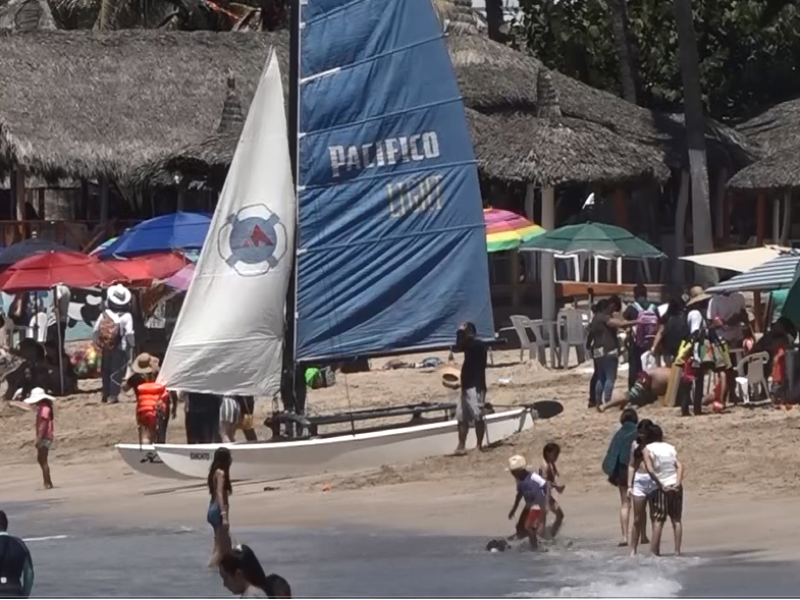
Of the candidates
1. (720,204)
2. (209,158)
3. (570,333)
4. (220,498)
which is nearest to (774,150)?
(720,204)

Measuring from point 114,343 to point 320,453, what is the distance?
685cm

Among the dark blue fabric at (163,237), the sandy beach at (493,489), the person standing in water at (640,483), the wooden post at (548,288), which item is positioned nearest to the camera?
the person standing in water at (640,483)

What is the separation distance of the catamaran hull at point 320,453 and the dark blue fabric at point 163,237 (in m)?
7.88

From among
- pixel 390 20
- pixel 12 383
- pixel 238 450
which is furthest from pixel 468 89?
pixel 238 450


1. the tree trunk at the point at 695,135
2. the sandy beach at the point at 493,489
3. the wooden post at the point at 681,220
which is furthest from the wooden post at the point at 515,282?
the sandy beach at the point at 493,489

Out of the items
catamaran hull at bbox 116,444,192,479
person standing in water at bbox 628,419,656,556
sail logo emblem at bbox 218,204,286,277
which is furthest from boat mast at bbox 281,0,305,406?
person standing in water at bbox 628,419,656,556

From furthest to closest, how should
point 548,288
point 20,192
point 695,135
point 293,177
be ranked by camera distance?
point 20,192
point 695,135
point 548,288
point 293,177

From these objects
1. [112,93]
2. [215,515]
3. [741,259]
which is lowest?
[215,515]

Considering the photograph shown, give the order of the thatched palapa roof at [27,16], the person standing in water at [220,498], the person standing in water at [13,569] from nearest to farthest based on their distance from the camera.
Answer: the person standing in water at [13,569], the person standing in water at [220,498], the thatched palapa roof at [27,16]

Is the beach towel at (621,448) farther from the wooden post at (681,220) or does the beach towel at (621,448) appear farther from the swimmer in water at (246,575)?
the wooden post at (681,220)

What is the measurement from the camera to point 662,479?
14.1 metres

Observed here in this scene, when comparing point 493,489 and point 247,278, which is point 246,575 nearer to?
point 493,489

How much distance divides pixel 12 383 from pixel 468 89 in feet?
33.2

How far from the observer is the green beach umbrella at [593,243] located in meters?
25.2
